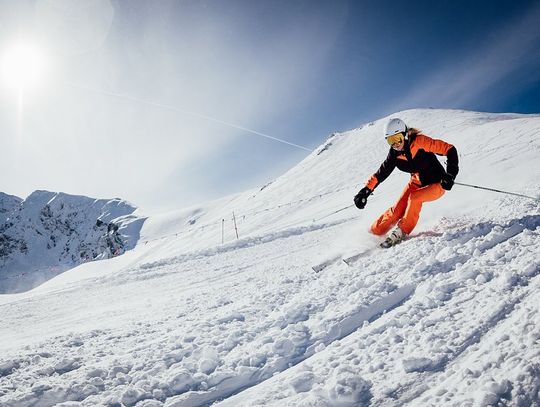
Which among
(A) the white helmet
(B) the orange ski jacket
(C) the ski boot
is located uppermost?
(A) the white helmet

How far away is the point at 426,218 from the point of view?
24.0 ft

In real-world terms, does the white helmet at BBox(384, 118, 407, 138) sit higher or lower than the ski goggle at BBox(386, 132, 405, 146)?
higher

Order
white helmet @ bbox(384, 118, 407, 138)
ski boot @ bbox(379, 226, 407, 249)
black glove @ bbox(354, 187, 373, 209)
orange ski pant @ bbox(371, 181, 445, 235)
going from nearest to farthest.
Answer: ski boot @ bbox(379, 226, 407, 249) → orange ski pant @ bbox(371, 181, 445, 235) → white helmet @ bbox(384, 118, 407, 138) → black glove @ bbox(354, 187, 373, 209)

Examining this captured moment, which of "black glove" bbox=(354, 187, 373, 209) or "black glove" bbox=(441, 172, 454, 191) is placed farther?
"black glove" bbox=(354, 187, 373, 209)

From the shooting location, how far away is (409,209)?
627cm

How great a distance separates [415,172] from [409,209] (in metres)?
0.77

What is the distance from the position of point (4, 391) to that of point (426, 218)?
285 inches

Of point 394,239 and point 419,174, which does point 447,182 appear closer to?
point 419,174

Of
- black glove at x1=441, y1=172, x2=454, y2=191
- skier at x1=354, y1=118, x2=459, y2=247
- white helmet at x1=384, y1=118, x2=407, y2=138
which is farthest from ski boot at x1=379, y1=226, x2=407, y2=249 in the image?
white helmet at x1=384, y1=118, x2=407, y2=138

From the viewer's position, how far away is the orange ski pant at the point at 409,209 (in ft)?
20.3

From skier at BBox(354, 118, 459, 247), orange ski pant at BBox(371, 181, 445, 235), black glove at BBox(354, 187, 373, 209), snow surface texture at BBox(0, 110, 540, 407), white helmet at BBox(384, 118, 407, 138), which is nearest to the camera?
snow surface texture at BBox(0, 110, 540, 407)

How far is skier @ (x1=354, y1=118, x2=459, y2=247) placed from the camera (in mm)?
6035

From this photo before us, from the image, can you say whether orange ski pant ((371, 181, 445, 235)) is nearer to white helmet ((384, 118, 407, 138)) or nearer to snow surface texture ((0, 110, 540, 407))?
snow surface texture ((0, 110, 540, 407))

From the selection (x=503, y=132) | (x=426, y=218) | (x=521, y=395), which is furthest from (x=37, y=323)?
(x=503, y=132)
